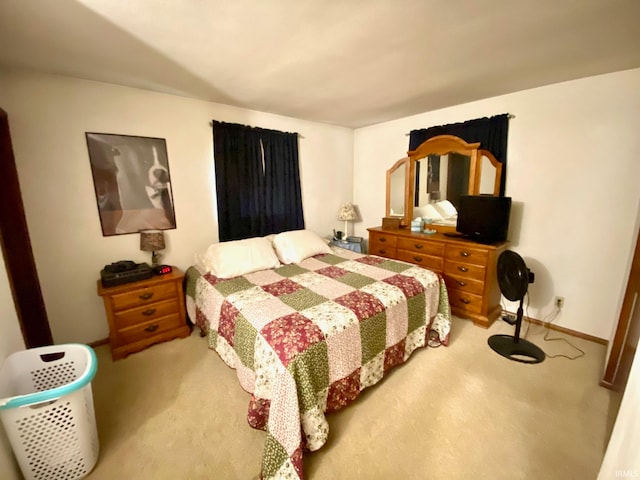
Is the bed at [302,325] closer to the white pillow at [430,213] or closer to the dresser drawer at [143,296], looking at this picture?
Answer: the dresser drawer at [143,296]

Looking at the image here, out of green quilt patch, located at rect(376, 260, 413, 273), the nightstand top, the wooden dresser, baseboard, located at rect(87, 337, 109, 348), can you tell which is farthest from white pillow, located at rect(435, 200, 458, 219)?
baseboard, located at rect(87, 337, 109, 348)

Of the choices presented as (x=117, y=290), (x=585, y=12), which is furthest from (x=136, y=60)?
(x=585, y=12)

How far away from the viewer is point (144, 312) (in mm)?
2207

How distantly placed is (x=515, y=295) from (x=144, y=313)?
3.10 m

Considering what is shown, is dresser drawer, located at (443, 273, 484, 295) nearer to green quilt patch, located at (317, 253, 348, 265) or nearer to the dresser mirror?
the dresser mirror

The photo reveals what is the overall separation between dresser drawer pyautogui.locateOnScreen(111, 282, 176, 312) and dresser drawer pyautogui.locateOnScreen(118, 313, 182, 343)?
7.3 inches

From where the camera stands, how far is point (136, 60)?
5.96ft

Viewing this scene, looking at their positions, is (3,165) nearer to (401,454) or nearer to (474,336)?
(401,454)

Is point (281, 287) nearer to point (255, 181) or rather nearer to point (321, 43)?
point (255, 181)

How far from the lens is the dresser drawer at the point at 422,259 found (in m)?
2.80

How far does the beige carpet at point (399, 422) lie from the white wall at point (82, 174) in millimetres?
731

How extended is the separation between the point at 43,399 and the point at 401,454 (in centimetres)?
170

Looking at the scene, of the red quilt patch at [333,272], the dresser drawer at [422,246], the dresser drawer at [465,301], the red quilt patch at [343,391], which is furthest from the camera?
the dresser drawer at [422,246]

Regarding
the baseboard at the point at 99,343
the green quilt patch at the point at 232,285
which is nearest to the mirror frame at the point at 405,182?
the green quilt patch at the point at 232,285
